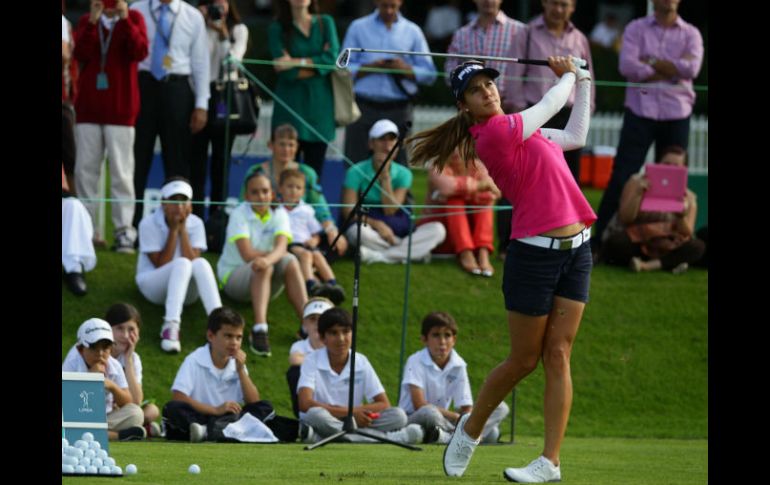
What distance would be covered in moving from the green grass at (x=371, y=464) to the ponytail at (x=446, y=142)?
5.08 feet

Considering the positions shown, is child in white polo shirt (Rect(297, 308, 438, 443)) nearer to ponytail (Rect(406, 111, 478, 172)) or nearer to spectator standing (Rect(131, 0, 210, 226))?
ponytail (Rect(406, 111, 478, 172))

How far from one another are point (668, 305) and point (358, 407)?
428 cm

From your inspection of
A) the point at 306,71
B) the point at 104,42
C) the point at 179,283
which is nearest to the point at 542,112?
the point at 179,283

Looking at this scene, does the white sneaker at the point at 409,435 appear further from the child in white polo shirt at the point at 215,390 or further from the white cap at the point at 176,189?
the white cap at the point at 176,189

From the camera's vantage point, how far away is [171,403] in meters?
9.77

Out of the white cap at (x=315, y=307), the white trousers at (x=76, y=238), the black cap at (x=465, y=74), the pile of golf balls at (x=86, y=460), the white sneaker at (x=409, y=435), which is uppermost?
the black cap at (x=465, y=74)

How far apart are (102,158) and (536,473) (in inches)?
268

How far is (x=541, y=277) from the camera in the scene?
6.92m

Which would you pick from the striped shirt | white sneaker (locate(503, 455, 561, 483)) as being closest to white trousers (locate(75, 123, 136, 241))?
the striped shirt

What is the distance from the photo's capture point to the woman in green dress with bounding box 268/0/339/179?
1335 centimetres

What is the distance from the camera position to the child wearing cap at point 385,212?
42.7 ft

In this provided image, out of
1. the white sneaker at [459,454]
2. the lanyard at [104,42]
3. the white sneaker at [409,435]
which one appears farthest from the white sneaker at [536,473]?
the lanyard at [104,42]

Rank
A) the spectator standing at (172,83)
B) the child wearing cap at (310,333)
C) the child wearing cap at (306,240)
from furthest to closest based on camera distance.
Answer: the spectator standing at (172,83), the child wearing cap at (306,240), the child wearing cap at (310,333)
